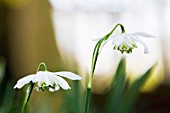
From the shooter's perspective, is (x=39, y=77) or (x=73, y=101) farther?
(x=73, y=101)

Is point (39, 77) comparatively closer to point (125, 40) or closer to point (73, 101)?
point (125, 40)

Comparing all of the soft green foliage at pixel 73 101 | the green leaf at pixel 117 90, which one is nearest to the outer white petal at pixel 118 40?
the green leaf at pixel 117 90

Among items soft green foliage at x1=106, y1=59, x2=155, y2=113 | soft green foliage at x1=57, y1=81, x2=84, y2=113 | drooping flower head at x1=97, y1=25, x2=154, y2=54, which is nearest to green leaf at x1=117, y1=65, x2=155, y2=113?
soft green foliage at x1=106, y1=59, x2=155, y2=113

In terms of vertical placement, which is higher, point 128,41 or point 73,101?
point 128,41

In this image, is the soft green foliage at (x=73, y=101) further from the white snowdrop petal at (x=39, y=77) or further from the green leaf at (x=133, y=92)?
the white snowdrop petal at (x=39, y=77)

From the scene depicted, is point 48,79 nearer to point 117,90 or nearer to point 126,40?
point 126,40

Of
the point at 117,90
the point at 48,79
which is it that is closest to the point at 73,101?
the point at 117,90

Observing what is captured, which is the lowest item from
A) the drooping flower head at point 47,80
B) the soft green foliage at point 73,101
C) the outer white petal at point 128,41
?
the soft green foliage at point 73,101

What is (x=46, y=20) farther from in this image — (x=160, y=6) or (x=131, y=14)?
(x=160, y=6)

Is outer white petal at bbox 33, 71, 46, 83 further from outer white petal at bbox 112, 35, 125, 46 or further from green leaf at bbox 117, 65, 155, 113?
green leaf at bbox 117, 65, 155, 113

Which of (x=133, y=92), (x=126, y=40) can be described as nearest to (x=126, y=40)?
(x=126, y=40)

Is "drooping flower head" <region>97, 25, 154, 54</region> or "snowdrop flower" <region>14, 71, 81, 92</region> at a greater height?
"drooping flower head" <region>97, 25, 154, 54</region>

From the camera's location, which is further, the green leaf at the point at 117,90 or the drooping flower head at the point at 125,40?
the green leaf at the point at 117,90

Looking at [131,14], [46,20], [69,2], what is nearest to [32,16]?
[46,20]
